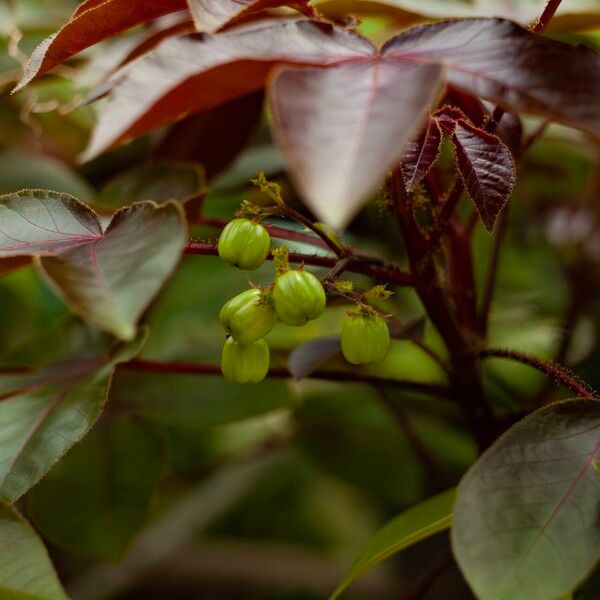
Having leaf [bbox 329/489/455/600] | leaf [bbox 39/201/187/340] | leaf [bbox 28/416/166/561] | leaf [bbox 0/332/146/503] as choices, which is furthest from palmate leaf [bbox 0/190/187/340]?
leaf [bbox 28/416/166/561]

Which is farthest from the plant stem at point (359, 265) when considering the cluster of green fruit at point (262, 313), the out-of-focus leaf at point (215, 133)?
the out-of-focus leaf at point (215, 133)

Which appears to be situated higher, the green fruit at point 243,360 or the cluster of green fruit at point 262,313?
the cluster of green fruit at point 262,313

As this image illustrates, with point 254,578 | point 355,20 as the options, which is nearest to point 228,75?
point 355,20

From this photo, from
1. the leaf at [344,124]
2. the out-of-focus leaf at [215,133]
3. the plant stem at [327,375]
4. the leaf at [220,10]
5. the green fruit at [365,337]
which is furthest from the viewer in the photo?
the out-of-focus leaf at [215,133]

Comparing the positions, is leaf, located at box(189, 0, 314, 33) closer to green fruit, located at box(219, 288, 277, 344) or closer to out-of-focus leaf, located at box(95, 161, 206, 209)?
green fruit, located at box(219, 288, 277, 344)

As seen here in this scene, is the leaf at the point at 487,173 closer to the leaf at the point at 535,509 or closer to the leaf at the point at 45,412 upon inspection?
the leaf at the point at 535,509

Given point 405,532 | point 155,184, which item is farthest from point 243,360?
point 155,184
